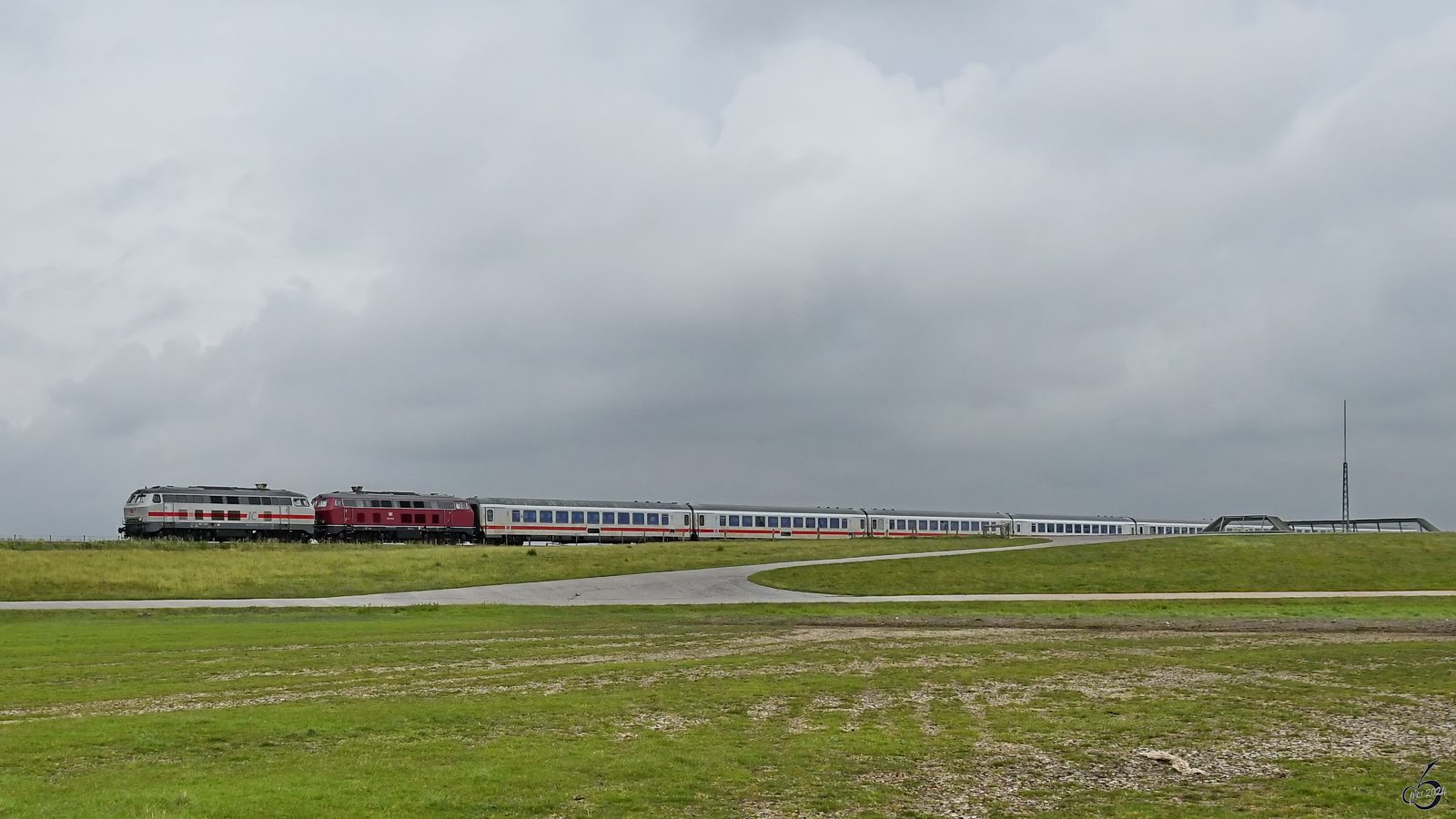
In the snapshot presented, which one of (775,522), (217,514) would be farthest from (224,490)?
(775,522)

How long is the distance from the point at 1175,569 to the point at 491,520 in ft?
170

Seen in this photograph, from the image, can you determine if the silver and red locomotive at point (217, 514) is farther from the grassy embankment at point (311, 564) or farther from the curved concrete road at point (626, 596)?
the curved concrete road at point (626, 596)

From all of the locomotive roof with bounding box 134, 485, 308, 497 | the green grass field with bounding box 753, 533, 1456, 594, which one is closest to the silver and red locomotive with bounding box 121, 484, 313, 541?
the locomotive roof with bounding box 134, 485, 308, 497

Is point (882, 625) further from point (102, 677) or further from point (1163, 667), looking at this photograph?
point (102, 677)

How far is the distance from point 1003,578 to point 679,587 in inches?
624

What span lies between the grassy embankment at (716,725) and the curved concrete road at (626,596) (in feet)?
48.8

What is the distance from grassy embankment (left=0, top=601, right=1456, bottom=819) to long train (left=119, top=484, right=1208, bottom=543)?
50394 mm

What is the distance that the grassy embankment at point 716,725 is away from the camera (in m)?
12.3

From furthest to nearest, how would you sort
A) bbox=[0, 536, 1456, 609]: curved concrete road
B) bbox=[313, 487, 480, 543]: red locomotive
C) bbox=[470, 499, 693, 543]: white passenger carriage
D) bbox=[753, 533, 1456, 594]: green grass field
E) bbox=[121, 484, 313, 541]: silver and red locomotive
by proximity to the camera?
bbox=[470, 499, 693, 543]: white passenger carriage < bbox=[313, 487, 480, 543]: red locomotive < bbox=[121, 484, 313, 541]: silver and red locomotive < bbox=[753, 533, 1456, 594]: green grass field < bbox=[0, 536, 1456, 609]: curved concrete road

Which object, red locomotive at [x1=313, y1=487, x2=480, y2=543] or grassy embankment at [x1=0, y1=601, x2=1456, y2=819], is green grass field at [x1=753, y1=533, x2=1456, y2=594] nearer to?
grassy embankment at [x1=0, y1=601, x2=1456, y2=819]

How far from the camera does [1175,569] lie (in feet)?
184

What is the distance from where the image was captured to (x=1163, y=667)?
77.9 feet

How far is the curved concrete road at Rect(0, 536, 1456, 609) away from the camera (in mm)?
44875

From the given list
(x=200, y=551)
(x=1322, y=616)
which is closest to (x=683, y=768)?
(x=1322, y=616)
